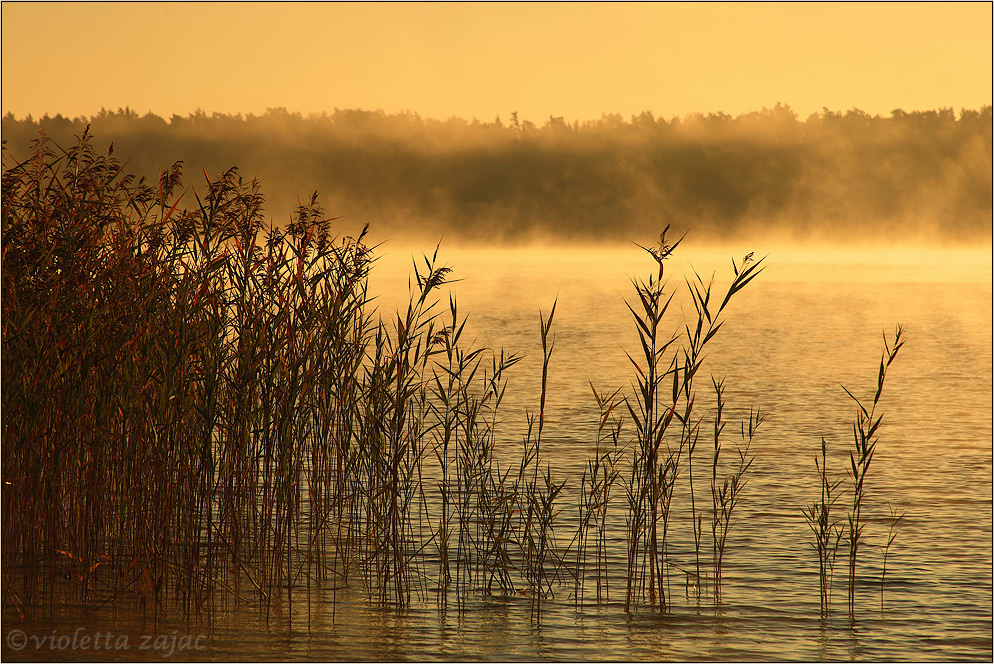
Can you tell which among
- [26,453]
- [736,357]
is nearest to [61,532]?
[26,453]

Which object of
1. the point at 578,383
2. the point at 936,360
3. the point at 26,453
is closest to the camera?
the point at 26,453

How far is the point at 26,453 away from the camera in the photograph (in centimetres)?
609

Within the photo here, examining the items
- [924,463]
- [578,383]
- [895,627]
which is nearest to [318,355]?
[895,627]

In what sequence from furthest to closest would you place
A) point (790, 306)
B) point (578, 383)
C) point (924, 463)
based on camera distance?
point (790, 306) → point (578, 383) → point (924, 463)

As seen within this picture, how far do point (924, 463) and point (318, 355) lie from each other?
312 inches

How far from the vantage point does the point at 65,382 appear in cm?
633

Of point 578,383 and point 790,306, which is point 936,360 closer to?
point 578,383

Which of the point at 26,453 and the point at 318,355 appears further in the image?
the point at 318,355

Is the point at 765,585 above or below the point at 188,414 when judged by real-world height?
below

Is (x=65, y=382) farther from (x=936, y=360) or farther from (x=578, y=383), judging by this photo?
(x=936, y=360)

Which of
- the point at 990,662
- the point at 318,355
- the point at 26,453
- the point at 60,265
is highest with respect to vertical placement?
the point at 60,265

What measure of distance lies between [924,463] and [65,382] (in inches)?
366

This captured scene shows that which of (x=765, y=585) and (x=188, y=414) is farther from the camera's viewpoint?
(x=765, y=585)

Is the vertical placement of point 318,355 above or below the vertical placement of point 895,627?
above
